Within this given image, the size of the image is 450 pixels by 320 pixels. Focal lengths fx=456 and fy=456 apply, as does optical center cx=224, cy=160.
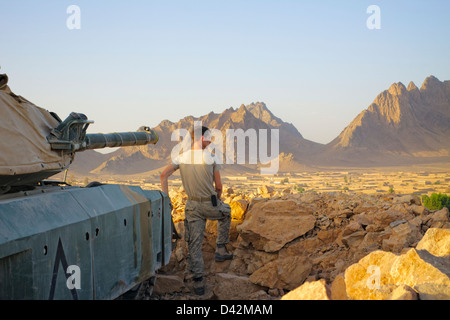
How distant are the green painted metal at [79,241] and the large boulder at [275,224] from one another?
1.73 m

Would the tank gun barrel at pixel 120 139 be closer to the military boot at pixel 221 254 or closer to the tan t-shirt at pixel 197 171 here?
the tan t-shirt at pixel 197 171

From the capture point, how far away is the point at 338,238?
23.8 feet

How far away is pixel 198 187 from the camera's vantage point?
6.11 m

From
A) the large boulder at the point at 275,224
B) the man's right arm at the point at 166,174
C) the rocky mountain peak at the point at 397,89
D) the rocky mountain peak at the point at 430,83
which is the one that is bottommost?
the large boulder at the point at 275,224

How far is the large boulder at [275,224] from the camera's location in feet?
23.6

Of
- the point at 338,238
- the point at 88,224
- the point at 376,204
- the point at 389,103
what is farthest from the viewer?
the point at 389,103

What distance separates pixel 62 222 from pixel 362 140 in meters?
90.1

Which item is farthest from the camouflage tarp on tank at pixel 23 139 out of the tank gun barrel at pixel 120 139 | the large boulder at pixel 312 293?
the large boulder at pixel 312 293

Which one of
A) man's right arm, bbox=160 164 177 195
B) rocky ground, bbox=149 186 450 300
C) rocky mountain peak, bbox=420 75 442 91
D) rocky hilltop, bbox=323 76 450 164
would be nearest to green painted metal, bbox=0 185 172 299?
man's right arm, bbox=160 164 177 195

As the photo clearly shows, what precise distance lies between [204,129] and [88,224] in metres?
2.29

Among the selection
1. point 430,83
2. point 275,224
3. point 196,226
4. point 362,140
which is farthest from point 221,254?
point 430,83

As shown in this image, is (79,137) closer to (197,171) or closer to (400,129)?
(197,171)

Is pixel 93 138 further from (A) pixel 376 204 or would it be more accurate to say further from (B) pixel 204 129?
(A) pixel 376 204
